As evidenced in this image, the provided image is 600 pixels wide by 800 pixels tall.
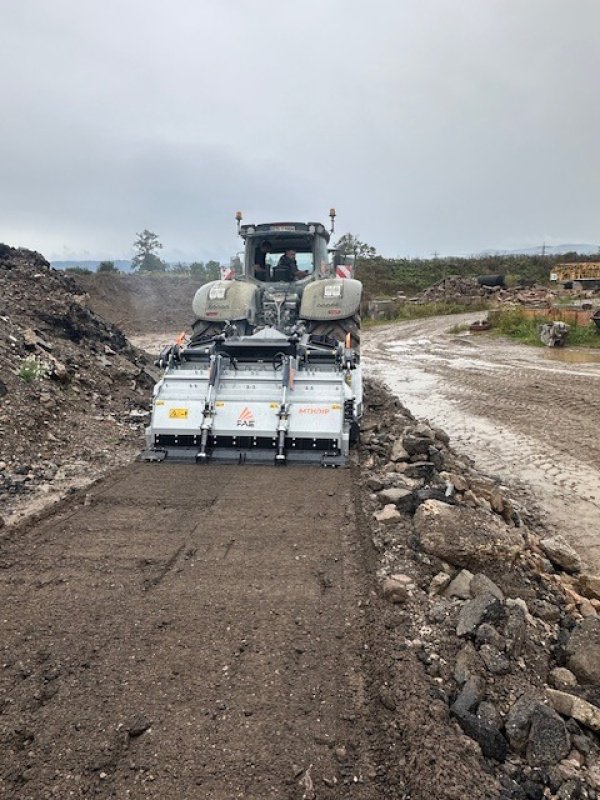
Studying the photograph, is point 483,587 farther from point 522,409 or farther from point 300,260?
point 522,409

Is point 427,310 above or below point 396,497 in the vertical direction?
above

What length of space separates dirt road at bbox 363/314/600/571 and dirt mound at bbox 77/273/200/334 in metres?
10.5

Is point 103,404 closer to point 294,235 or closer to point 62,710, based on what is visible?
point 294,235

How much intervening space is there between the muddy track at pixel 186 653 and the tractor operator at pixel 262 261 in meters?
4.88

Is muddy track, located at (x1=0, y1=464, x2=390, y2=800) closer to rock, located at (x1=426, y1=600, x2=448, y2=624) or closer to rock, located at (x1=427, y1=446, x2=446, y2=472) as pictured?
rock, located at (x1=426, y1=600, x2=448, y2=624)

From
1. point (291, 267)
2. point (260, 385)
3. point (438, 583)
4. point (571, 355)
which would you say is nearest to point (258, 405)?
point (260, 385)

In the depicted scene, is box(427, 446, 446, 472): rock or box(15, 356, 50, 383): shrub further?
box(15, 356, 50, 383): shrub

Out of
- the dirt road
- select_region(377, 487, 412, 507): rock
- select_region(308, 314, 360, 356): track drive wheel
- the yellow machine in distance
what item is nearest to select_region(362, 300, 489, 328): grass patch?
the yellow machine in distance

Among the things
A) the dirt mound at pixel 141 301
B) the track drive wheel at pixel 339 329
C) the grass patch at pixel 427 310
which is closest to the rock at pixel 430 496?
the track drive wheel at pixel 339 329

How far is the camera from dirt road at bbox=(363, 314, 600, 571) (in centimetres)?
604

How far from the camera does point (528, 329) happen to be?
1880 cm

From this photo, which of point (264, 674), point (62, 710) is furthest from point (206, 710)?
point (62, 710)

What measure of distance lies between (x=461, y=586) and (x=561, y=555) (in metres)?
1.28

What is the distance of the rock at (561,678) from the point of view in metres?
2.82
